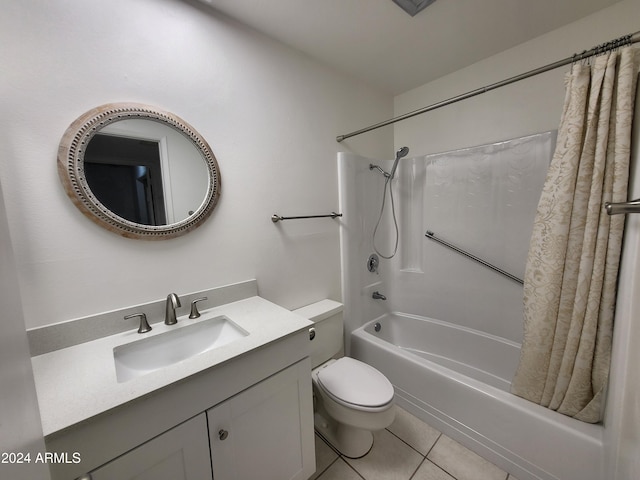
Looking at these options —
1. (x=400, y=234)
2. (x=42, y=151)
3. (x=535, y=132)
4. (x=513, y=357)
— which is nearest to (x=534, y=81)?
(x=535, y=132)

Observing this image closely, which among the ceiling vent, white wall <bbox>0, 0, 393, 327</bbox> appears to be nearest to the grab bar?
white wall <bbox>0, 0, 393, 327</bbox>

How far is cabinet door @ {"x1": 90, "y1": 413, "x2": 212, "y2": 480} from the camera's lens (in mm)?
673

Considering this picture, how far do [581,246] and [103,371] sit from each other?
194 centimetres

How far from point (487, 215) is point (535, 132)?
0.61m

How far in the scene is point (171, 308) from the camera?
1112 mm

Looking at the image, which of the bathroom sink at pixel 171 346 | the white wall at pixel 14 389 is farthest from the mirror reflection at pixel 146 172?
the white wall at pixel 14 389

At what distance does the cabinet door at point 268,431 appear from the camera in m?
0.87

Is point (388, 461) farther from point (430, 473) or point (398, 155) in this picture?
point (398, 155)

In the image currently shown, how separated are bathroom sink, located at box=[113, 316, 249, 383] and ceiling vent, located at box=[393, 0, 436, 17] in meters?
1.81

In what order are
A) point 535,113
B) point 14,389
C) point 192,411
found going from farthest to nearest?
point 535,113
point 192,411
point 14,389

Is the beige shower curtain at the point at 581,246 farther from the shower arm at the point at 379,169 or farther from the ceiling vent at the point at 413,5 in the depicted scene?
the shower arm at the point at 379,169

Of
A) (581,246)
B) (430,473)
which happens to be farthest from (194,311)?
(581,246)

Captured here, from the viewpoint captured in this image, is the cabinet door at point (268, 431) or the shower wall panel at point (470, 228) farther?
the shower wall panel at point (470, 228)

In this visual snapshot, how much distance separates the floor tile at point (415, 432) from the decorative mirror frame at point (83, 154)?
1.74m
